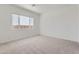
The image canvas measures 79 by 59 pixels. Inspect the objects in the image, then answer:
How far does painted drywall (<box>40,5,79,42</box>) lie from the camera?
84.6 inches

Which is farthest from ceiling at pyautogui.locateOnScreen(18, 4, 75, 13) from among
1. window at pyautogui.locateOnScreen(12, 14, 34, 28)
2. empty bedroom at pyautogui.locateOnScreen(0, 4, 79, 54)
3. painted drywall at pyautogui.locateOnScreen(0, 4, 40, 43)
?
window at pyautogui.locateOnScreen(12, 14, 34, 28)

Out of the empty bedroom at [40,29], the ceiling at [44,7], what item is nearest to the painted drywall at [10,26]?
the empty bedroom at [40,29]

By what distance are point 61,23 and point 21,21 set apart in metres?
0.86

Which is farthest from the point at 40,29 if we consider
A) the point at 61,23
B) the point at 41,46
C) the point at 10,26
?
the point at 10,26

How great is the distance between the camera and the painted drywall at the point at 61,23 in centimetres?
215

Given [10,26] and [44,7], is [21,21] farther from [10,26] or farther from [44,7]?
[44,7]

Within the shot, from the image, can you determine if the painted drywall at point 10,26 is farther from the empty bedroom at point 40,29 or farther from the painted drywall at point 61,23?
the painted drywall at point 61,23

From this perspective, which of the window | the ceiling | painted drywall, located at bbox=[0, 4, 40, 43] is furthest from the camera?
the window

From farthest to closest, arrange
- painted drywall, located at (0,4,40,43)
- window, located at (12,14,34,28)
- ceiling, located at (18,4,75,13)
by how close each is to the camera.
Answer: window, located at (12,14,34,28)
painted drywall, located at (0,4,40,43)
ceiling, located at (18,4,75,13)

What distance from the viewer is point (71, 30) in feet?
7.26

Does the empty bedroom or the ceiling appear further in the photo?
the empty bedroom

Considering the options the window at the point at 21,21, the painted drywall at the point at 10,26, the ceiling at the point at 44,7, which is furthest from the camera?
the window at the point at 21,21

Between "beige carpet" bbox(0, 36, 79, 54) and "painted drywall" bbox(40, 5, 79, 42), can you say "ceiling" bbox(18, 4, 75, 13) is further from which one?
"beige carpet" bbox(0, 36, 79, 54)
